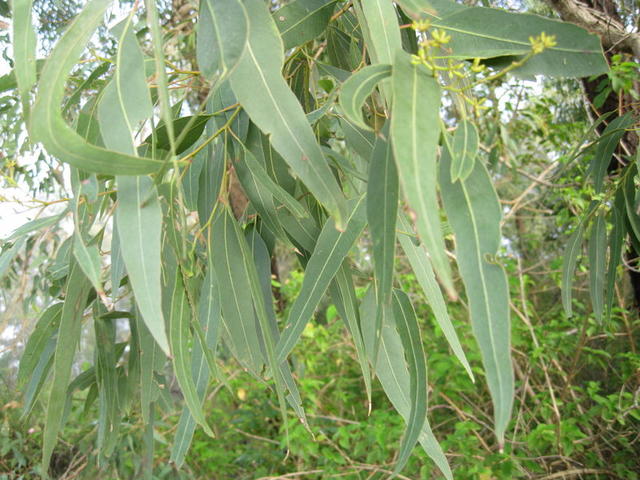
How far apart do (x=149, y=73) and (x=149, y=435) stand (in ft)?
1.85

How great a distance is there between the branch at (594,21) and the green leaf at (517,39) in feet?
2.14

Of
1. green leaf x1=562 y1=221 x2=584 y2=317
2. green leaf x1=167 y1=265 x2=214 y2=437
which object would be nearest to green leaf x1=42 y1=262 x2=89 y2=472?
green leaf x1=167 y1=265 x2=214 y2=437

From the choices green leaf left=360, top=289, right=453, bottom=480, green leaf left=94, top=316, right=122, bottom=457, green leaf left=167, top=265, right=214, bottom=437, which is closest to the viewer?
green leaf left=167, top=265, right=214, bottom=437

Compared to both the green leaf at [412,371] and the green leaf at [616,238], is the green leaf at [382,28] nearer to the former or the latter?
the green leaf at [412,371]

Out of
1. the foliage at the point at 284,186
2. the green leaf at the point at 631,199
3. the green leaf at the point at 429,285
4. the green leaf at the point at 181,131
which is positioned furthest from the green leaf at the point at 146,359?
the green leaf at the point at 631,199

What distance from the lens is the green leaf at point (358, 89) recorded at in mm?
400

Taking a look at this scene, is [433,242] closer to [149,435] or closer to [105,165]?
[105,165]

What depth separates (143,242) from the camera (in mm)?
438

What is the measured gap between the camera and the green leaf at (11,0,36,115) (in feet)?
1.54

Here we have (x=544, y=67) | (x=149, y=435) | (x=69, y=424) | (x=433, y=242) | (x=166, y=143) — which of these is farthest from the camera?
(x=69, y=424)

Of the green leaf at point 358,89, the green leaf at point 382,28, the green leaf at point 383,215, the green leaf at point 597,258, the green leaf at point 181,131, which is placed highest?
the green leaf at point 382,28

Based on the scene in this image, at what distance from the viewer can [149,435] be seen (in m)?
0.94

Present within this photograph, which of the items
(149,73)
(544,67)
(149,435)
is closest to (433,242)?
(544,67)

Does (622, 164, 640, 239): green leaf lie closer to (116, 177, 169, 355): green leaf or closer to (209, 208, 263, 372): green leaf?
(209, 208, 263, 372): green leaf
